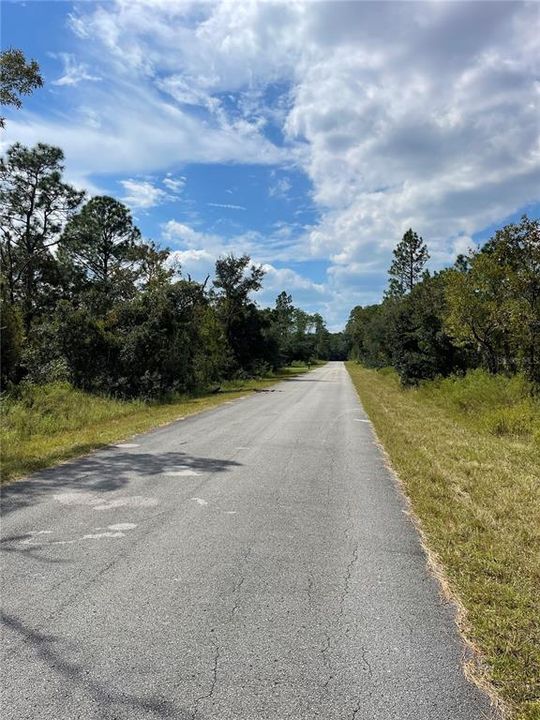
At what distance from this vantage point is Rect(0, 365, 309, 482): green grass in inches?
373

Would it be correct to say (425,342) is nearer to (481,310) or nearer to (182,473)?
(481,310)

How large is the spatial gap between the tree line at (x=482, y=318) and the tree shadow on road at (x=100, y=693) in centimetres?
1484

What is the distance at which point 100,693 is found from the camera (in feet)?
8.93

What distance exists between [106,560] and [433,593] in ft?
8.99

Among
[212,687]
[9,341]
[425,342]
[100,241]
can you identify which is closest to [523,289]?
[425,342]

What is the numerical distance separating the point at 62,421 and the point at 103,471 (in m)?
6.56

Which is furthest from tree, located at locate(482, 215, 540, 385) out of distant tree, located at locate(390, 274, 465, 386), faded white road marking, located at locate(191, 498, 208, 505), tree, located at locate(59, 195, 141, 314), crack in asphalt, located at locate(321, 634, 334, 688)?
tree, located at locate(59, 195, 141, 314)

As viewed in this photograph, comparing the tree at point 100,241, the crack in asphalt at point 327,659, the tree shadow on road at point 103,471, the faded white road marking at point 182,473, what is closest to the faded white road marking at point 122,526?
Result: the tree shadow on road at point 103,471

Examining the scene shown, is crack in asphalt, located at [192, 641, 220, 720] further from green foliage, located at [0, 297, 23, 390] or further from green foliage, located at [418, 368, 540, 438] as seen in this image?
green foliage, located at [0, 297, 23, 390]

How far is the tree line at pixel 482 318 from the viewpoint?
51.3 feet

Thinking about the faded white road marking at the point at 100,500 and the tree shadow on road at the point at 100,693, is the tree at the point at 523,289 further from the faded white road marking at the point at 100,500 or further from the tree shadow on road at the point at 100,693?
the tree shadow on road at the point at 100,693

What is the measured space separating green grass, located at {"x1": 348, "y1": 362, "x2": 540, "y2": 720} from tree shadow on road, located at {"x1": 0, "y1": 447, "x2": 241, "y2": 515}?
3583mm

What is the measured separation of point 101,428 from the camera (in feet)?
44.3

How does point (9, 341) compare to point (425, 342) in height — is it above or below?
below
